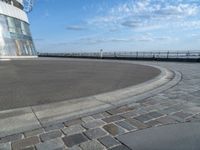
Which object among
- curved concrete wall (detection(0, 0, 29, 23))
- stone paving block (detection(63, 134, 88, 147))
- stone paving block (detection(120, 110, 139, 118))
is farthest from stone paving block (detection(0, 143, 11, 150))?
curved concrete wall (detection(0, 0, 29, 23))

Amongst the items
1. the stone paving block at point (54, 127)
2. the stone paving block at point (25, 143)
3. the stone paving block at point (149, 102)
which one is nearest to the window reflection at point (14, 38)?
the stone paving block at point (149, 102)

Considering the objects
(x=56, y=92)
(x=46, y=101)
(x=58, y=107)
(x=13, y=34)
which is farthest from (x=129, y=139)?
(x=13, y=34)

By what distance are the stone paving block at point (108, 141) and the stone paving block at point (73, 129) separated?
591 mm

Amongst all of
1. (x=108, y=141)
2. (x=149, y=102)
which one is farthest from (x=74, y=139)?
(x=149, y=102)

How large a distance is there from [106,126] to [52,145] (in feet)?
4.22

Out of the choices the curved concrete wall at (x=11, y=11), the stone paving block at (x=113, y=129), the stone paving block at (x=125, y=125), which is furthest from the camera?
the curved concrete wall at (x=11, y=11)

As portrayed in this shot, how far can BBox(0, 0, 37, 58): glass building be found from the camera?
32562mm

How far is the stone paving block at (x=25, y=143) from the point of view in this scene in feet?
12.1

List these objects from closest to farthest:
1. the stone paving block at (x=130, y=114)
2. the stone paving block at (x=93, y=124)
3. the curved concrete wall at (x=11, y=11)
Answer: the stone paving block at (x=93, y=124) → the stone paving block at (x=130, y=114) → the curved concrete wall at (x=11, y=11)

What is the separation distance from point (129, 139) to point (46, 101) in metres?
3.69

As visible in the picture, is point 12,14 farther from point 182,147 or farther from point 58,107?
point 182,147

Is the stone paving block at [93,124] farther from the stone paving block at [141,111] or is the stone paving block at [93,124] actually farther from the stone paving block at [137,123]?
the stone paving block at [141,111]

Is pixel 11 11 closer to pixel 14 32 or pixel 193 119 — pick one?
pixel 14 32

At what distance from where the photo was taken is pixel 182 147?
11.6 ft
